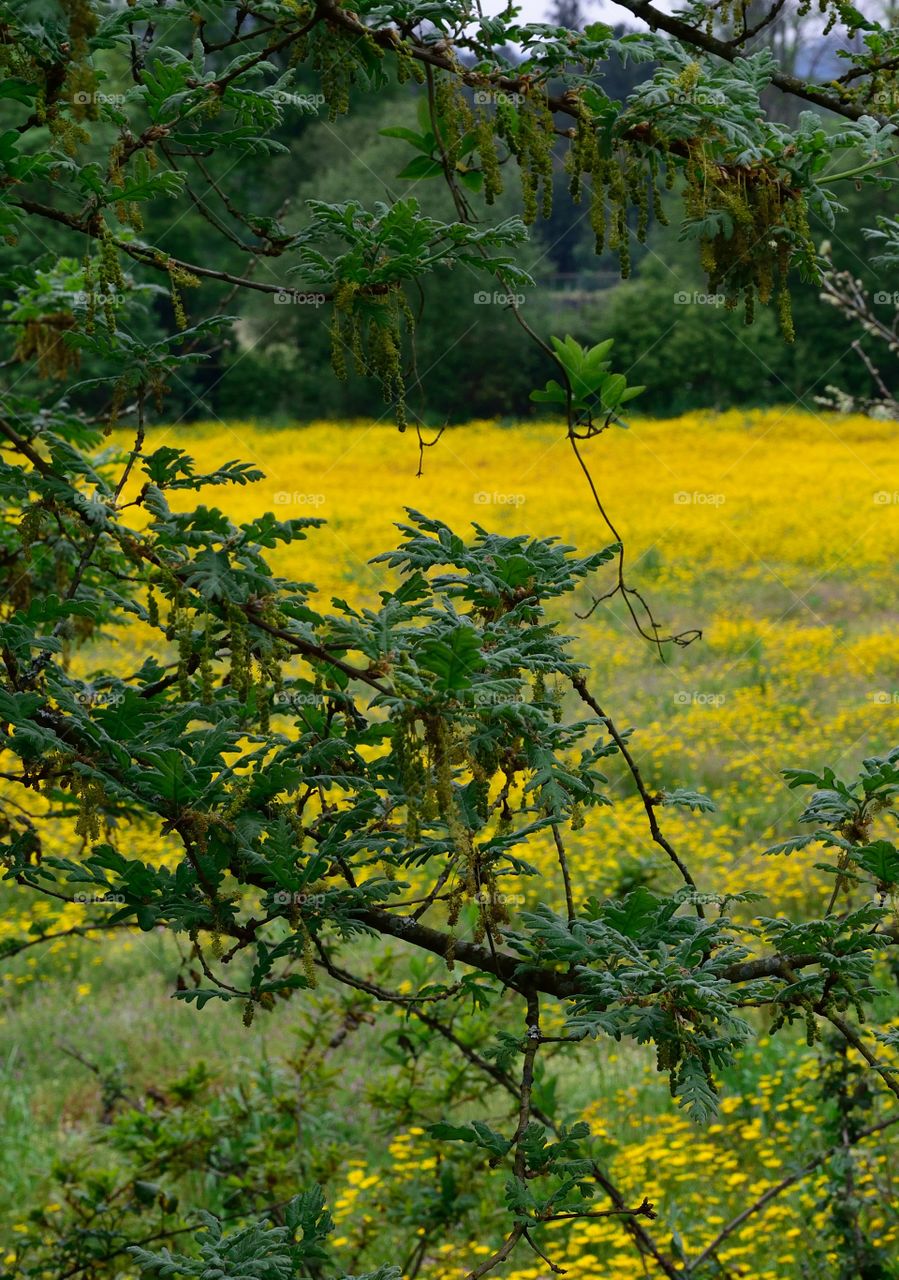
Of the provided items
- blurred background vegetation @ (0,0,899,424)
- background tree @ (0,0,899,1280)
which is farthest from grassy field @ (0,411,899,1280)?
blurred background vegetation @ (0,0,899,424)

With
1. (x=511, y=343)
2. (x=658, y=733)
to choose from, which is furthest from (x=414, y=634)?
(x=511, y=343)

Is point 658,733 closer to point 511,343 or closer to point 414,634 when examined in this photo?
point 414,634

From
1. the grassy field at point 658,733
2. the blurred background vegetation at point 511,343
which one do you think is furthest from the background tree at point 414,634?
the blurred background vegetation at point 511,343

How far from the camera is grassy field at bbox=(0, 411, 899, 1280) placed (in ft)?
14.0

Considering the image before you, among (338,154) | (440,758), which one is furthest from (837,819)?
(338,154)

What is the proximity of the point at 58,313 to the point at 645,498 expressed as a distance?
497 inches

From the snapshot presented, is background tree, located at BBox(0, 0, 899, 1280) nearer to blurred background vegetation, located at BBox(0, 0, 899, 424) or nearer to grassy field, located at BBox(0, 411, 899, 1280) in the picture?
grassy field, located at BBox(0, 411, 899, 1280)

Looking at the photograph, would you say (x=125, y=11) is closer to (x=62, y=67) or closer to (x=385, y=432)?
(x=62, y=67)

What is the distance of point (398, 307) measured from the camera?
1.71m

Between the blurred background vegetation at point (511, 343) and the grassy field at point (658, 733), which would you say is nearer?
the grassy field at point (658, 733)

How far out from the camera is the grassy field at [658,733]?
4254 millimetres

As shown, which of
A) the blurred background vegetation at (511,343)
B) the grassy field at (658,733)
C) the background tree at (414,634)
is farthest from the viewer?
the blurred background vegetation at (511,343)

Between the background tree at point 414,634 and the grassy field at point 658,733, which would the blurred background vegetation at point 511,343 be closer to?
the grassy field at point 658,733

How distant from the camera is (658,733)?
8391mm
